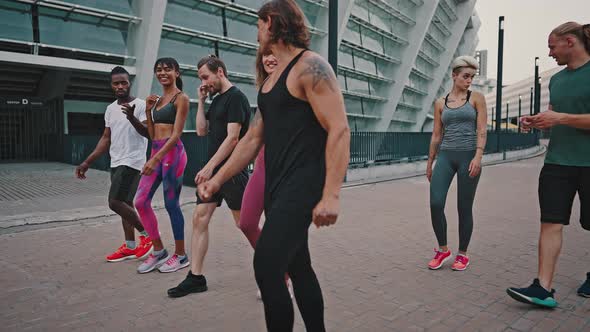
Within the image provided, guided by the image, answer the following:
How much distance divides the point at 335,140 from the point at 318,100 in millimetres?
182

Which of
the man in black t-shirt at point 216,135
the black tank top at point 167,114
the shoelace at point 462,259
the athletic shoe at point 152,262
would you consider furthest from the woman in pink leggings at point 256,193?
the shoelace at point 462,259

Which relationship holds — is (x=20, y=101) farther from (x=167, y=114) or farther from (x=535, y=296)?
(x=535, y=296)

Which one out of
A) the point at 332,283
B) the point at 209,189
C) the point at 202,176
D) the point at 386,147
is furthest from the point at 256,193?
the point at 386,147

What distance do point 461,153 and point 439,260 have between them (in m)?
1.00

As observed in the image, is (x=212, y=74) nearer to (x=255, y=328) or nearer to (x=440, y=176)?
(x=255, y=328)

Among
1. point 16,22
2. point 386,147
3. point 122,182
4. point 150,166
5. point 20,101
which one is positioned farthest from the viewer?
point 20,101

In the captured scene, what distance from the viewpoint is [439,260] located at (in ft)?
13.3

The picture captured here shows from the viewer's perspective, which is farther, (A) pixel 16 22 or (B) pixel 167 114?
(A) pixel 16 22

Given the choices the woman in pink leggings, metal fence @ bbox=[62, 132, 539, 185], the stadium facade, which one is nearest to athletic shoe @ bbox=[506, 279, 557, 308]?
the woman in pink leggings

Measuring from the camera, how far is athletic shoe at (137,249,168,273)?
399 centimetres

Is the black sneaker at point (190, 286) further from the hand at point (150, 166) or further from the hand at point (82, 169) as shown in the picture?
the hand at point (82, 169)

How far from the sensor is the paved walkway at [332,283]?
2.90 meters

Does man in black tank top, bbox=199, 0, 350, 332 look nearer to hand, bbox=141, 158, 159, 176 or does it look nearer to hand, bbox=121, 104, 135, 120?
hand, bbox=141, 158, 159, 176

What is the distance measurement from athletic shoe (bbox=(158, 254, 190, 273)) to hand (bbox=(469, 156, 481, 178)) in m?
2.70
